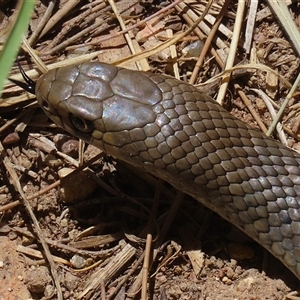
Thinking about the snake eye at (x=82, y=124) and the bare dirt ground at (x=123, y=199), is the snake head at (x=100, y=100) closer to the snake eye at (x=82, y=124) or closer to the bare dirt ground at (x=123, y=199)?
the snake eye at (x=82, y=124)

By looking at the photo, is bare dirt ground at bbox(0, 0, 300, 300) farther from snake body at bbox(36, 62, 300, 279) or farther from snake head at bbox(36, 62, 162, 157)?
snake head at bbox(36, 62, 162, 157)

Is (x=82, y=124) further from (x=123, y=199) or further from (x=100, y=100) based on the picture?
(x=123, y=199)

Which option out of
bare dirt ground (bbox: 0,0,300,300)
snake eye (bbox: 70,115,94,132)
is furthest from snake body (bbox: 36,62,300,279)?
bare dirt ground (bbox: 0,0,300,300)

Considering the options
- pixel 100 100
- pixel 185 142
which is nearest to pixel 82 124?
pixel 100 100

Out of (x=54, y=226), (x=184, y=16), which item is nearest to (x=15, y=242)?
(x=54, y=226)

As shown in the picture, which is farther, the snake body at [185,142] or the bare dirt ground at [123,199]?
the bare dirt ground at [123,199]

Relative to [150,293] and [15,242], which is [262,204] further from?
[15,242]

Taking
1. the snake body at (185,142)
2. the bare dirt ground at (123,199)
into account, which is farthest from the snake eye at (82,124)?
the bare dirt ground at (123,199)
